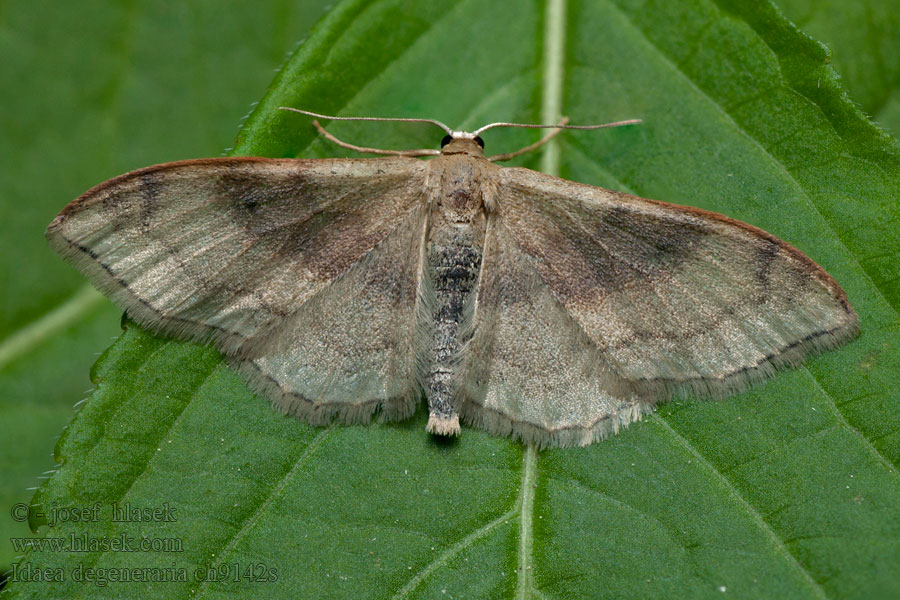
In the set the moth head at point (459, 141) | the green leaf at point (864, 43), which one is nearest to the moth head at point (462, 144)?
the moth head at point (459, 141)

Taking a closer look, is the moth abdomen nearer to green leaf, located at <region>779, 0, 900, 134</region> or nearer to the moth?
the moth

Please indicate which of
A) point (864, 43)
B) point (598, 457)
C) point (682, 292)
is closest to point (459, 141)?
point (682, 292)

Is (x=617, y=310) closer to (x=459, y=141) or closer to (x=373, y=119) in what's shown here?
(x=459, y=141)

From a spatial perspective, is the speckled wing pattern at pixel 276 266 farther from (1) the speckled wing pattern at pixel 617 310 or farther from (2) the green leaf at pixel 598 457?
(1) the speckled wing pattern at pixel 617 310

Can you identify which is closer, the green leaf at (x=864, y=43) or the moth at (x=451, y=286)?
the moth at (x=451, y=286)

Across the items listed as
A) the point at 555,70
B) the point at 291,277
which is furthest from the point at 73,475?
the point at 555,70
